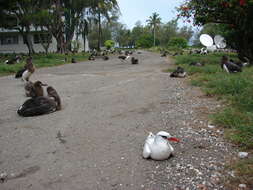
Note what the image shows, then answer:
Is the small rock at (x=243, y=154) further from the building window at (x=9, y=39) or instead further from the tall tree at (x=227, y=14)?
the building window at (x=9, y=39)

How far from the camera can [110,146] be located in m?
3.81

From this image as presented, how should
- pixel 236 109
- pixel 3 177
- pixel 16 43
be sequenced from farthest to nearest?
pixel 16 43 → pixel 236 109 → pixel 3 177

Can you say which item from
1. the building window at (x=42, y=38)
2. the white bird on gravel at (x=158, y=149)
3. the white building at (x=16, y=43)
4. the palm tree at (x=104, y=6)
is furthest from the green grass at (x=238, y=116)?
the white building at (x=16, y=43)

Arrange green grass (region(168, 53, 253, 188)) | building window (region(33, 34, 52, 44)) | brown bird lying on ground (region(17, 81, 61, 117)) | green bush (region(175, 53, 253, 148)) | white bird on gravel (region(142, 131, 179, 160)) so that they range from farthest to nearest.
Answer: building window (region(33, 34, 52, 44))
brown bird lying on ground (region(17, 81, 61, 117))
green bush (region(175, 53, 253, 148))
white bird on gravel (region(142, 131, 179, 160))
green grass (region(168, 53, 253, 188))

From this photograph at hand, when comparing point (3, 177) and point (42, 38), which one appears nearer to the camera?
point (3, 177)

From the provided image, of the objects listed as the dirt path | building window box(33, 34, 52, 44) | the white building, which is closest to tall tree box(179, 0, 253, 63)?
the dirt path

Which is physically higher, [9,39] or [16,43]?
[9,39]

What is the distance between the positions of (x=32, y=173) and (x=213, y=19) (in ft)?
41.3

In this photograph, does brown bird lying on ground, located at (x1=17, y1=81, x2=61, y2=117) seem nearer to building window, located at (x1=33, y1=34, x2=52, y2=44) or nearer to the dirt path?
the dirt path

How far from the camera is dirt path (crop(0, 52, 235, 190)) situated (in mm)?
2889

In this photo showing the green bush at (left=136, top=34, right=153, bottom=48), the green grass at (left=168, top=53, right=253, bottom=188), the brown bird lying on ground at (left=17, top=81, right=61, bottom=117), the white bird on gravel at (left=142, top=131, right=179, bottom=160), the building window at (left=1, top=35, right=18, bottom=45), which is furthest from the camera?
the green bush at (left=136, top=34, right=153, bottom=48)

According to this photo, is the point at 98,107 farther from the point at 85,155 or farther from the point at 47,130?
the point at 85,155

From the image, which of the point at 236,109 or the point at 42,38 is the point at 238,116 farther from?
the point at 42,38

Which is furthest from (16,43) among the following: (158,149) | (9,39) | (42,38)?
(158,149)
